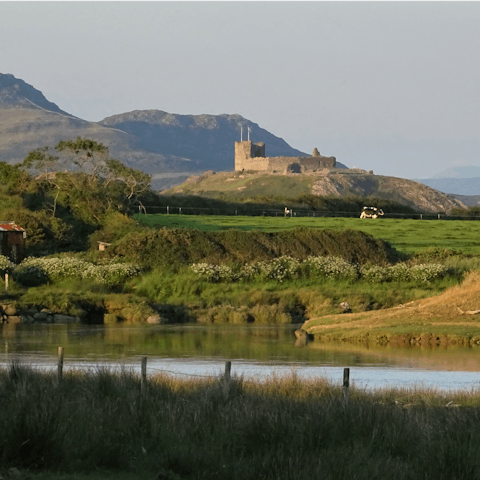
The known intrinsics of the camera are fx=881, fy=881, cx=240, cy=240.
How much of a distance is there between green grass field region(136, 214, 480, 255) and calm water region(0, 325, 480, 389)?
82.2ft

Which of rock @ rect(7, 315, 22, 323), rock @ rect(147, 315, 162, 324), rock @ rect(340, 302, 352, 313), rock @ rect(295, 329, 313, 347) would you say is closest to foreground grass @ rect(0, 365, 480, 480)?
rock @ rect(295, 329, 313, 347)

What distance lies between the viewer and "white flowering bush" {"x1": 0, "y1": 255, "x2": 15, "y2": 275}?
138ft

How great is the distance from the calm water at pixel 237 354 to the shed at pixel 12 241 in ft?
44.6

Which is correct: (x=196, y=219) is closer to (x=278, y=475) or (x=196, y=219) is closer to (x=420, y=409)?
(x=420, y=409)

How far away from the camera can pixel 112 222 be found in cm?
5400

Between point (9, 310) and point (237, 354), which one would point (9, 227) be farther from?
point (237, 354)

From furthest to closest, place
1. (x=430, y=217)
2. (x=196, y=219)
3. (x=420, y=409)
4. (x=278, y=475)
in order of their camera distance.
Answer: (x=430, y=217) → (x=196, y=219) → (x=420, y=409) → (x=278, y=475)

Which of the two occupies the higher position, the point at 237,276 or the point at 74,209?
the point at 74,209

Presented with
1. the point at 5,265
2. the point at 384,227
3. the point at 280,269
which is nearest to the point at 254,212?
the point at 384,227

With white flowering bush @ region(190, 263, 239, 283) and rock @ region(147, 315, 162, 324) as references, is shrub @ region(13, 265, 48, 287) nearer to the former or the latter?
white flowering bush @ region(190, 263, 239, 283)

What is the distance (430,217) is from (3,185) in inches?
1809

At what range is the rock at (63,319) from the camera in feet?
119

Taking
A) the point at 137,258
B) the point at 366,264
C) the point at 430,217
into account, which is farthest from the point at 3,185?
the point at 430,217

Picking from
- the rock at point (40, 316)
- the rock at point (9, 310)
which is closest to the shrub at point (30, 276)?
the rock at point (9, 310)
